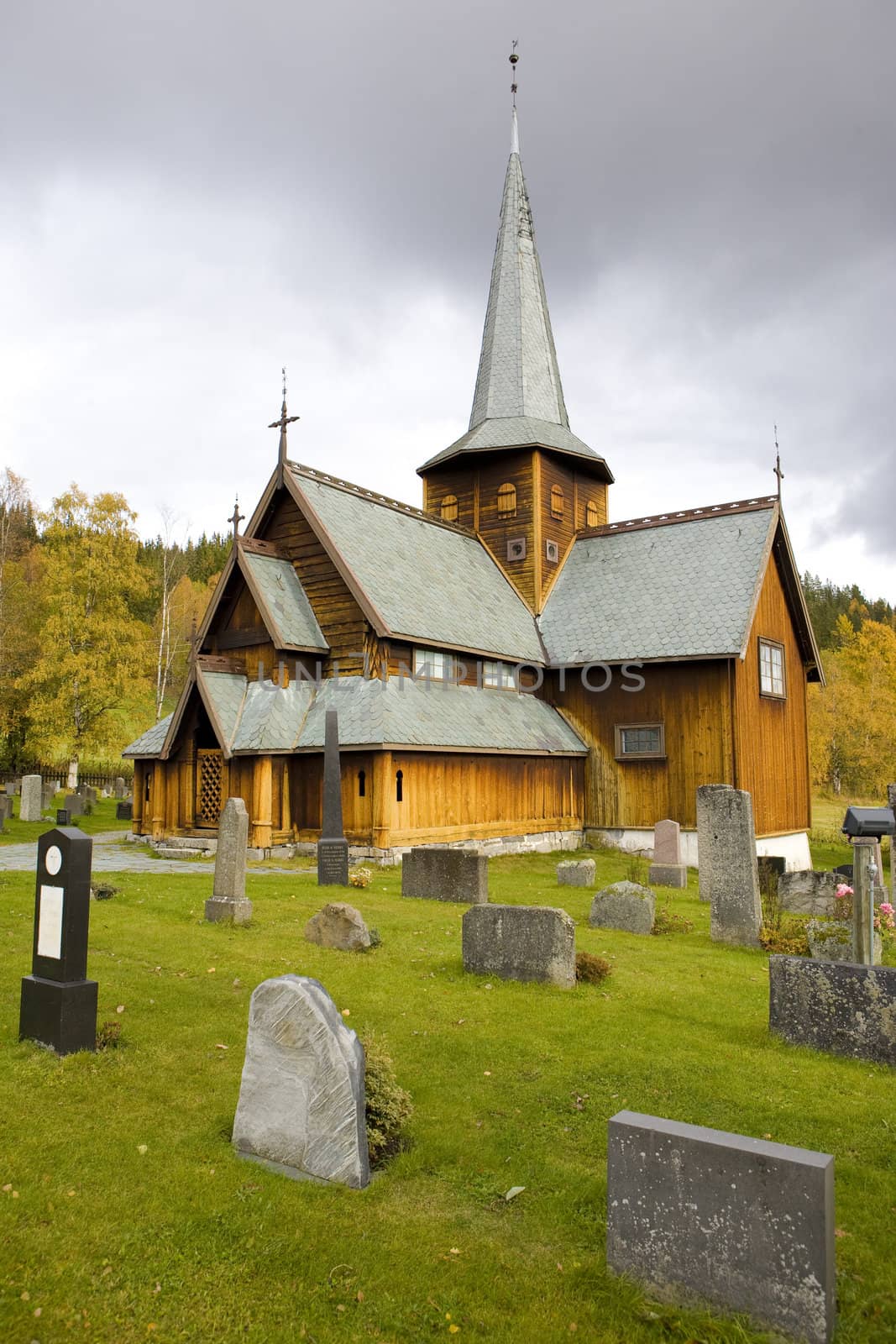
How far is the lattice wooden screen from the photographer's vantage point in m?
22.1

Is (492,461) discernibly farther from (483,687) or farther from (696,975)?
(696,975)

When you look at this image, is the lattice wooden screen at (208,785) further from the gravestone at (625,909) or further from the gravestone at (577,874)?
the gravestone at (625,909)

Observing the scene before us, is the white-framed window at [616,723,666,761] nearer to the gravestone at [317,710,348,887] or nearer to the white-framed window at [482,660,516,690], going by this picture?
the white-framed window at [482,660,516,690]

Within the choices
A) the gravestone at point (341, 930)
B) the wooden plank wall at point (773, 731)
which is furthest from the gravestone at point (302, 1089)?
the wooden plank wall at point (773, 731)

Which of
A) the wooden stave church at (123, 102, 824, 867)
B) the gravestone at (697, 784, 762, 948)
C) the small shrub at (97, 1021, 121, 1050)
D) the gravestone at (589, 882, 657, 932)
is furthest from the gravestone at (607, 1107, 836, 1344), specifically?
the wooden stave church at (123, 102, 824, 867)

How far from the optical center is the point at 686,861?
23.6 meters

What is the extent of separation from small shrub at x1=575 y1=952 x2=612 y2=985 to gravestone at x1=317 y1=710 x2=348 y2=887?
7.82 m

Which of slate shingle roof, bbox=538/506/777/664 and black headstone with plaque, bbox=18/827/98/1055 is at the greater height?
slate shingle roof, bbox=538/506/777/664

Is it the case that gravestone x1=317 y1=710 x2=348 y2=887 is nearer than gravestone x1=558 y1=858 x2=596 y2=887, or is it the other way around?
gravestone x1=317 y1=710 x2=348 y2=887

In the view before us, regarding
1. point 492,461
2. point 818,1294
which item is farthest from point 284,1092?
point 492,461

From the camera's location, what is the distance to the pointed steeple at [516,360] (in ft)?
98.8

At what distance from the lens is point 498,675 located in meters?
25.4

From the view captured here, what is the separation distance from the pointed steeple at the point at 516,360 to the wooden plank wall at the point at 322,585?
7.61 metres

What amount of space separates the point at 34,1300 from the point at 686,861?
2125 cm
